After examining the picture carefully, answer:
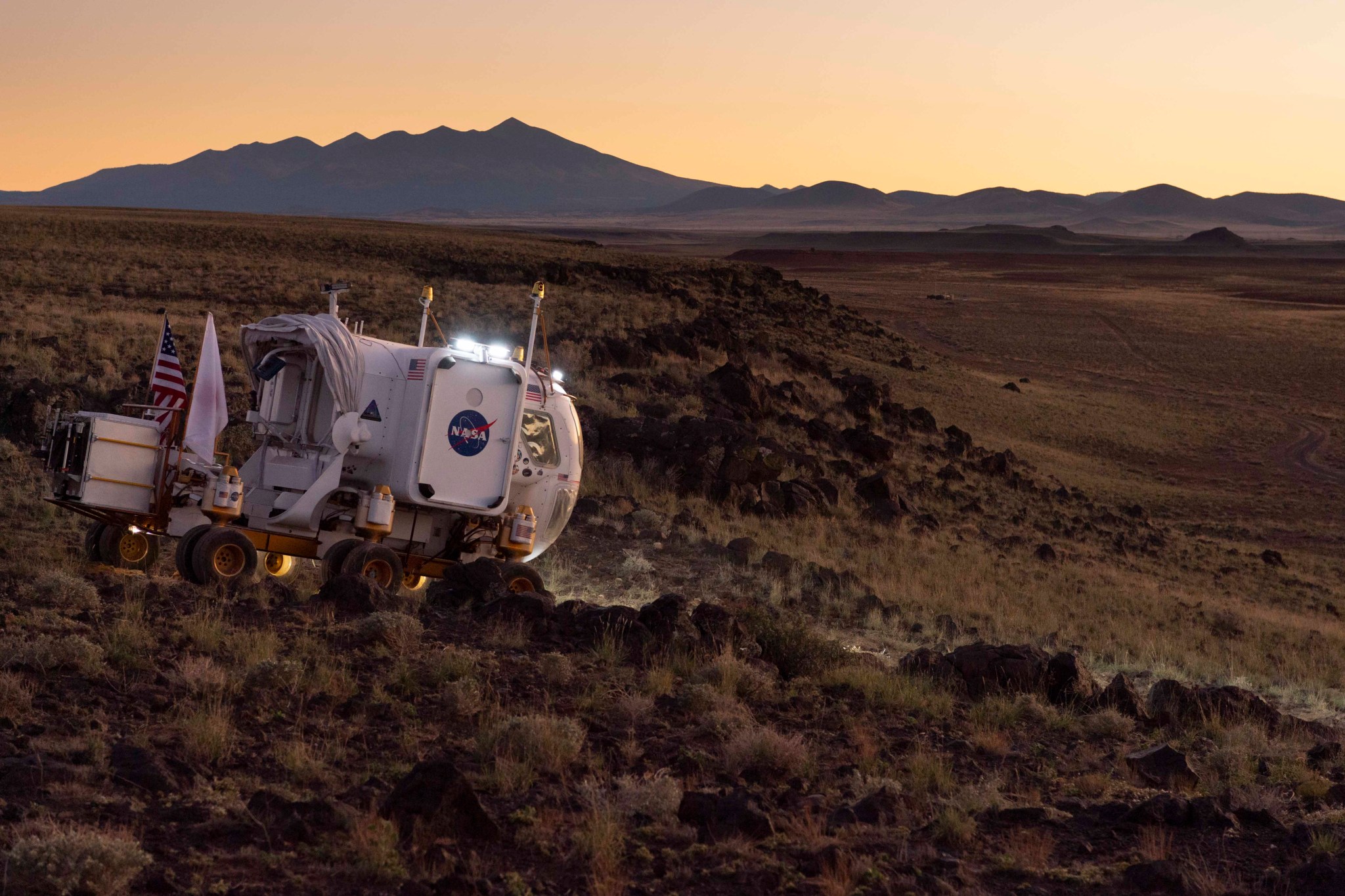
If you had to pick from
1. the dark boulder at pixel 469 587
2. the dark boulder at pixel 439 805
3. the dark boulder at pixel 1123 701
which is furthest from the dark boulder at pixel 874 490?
the dark boulder at pixel 439 805

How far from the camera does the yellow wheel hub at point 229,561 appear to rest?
1114 cm

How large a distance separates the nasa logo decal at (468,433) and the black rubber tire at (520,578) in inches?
47.6

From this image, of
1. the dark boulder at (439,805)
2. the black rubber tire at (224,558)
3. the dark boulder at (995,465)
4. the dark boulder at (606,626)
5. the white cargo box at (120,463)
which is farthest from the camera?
the dark boulder at (995,465)

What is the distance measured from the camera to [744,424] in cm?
2684

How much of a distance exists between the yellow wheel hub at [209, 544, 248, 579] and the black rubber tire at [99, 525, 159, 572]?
0.96 meters

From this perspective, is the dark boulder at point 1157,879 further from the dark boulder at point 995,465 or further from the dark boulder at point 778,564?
the dark boulder at point 995,465

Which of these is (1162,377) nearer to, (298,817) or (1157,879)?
(1157,879)

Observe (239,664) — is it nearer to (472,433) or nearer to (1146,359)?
(472,433)

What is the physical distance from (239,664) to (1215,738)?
23.7 feet

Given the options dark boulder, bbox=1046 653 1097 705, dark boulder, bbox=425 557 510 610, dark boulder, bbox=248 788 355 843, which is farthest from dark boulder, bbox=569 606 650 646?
dark boulder, bbox=248 788 355 843

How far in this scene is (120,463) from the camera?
36.4ft

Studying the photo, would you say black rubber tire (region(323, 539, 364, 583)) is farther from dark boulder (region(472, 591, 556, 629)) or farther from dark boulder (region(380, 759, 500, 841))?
dark boulder (region(380, 759, 500, 841))

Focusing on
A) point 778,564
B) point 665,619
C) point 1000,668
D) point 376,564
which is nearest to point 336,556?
point 376,564

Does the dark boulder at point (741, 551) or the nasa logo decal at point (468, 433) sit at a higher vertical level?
the nasa logo decal at point (468, 433)
